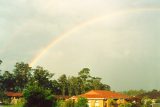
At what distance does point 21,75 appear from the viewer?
4417 inches

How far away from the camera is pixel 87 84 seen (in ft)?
360

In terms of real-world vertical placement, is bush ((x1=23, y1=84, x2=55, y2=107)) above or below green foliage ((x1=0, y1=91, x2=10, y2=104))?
below

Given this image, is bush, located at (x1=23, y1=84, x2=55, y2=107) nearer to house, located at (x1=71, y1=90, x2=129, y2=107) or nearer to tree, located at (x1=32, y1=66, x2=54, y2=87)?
house, located at (x1=71, y1=90, x2=129, y2=107)

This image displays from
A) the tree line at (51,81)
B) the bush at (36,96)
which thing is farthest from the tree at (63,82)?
the bush at (36,96)

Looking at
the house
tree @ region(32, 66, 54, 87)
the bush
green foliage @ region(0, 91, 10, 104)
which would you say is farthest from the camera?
tree @ region(32, 66, 54, 87)

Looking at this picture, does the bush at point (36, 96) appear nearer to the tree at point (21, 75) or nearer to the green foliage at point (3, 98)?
the green foliage at point (3, 98)

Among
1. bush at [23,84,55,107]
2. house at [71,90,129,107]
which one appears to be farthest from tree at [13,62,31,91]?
bush at [23,84,55,107]

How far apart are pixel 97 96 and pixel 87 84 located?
47373 millimetres

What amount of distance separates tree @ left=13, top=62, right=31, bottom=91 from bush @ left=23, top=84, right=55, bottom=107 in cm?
7672

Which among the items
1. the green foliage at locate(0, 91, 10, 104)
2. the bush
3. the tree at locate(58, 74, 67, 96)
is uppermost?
the tree at locate(58, 74, 67, 96)

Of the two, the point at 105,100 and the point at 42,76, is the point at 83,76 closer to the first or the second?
the point at 42,76

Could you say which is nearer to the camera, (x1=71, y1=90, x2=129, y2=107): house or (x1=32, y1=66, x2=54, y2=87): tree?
(x1=71, y1=90, x2=129, y2=107): house

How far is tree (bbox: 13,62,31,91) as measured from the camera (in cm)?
11181

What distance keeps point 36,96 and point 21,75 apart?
7844 centimetres
